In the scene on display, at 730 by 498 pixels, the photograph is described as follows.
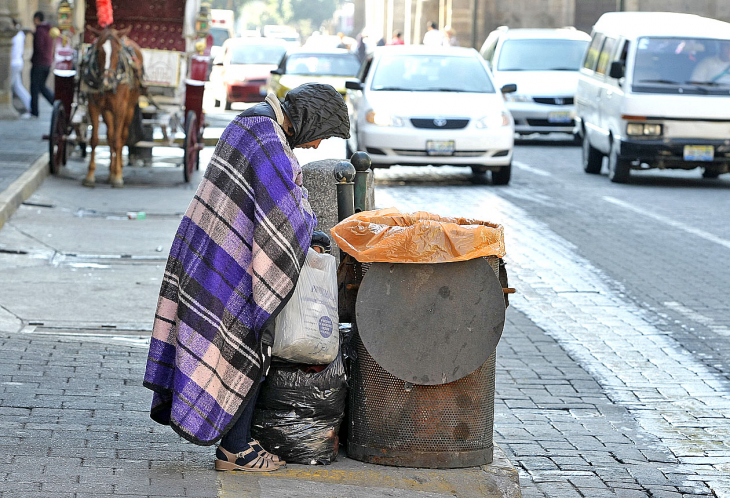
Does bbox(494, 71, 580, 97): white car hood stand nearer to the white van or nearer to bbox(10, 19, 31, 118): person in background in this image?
the white van

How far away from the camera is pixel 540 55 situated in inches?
877

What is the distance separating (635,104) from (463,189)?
8.07ft

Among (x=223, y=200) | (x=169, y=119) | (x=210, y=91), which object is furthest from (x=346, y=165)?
(x=210, y=91)

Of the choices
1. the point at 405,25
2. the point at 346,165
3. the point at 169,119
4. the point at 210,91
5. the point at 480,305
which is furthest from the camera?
the point at 405,25

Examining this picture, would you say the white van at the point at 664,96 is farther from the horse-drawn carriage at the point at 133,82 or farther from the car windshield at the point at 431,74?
the horse-drawn carriage at the point at 133,82

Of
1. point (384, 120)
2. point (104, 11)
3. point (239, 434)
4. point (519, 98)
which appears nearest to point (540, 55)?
point (519, 98)

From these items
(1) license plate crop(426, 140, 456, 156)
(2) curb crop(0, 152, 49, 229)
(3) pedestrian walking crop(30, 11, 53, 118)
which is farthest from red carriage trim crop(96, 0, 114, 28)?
(3) pedestrian walking crop(30, 11, 53, 118)

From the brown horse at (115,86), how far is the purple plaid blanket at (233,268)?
9498 millimetres

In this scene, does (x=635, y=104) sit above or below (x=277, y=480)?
above

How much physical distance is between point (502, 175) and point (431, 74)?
1.73 m

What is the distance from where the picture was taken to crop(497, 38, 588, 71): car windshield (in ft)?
72.1

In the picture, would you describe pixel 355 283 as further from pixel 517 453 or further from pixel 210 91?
pixel 210 91

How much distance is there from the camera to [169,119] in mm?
14852

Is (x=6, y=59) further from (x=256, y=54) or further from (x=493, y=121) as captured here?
(x=493, y=121)
